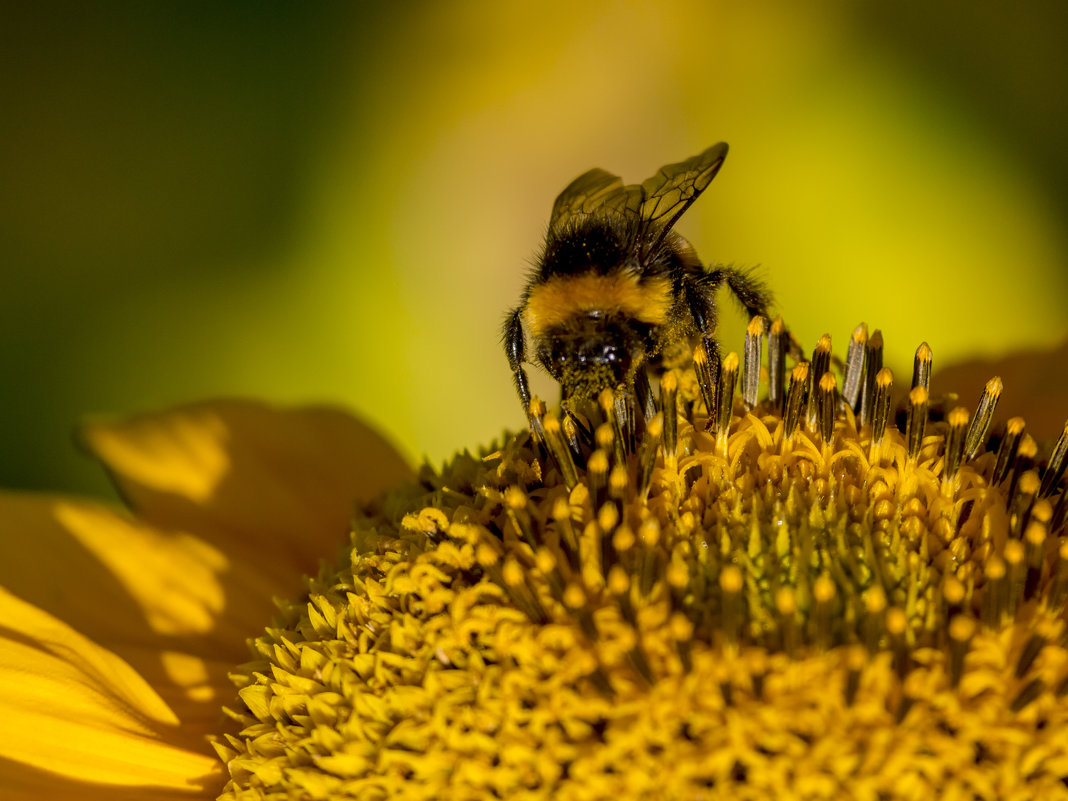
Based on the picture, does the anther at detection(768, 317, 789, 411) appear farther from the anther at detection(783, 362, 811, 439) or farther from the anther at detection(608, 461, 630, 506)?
the anther at detection(608, 461, 630, 506)

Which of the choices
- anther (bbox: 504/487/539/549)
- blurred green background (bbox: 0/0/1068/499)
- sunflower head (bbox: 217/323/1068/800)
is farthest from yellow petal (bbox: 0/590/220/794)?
blurred green background (bbox: 0/0/1068/499)

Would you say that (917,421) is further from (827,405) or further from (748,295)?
(748,295)

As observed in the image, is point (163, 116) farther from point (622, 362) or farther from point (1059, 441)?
point (1059, 441)

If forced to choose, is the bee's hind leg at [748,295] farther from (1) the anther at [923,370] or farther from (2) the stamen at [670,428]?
(2) the stamen at [670,428]

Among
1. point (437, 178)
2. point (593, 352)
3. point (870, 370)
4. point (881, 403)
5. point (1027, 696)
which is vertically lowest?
point (1027, 696)

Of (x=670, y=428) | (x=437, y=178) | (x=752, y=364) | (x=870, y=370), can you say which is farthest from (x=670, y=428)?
(x=437, y=178)

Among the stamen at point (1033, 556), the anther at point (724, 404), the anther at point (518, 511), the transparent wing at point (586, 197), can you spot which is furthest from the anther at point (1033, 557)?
the transparent wing at point (586, 197)

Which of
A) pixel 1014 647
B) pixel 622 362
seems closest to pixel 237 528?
pixel 622 362
